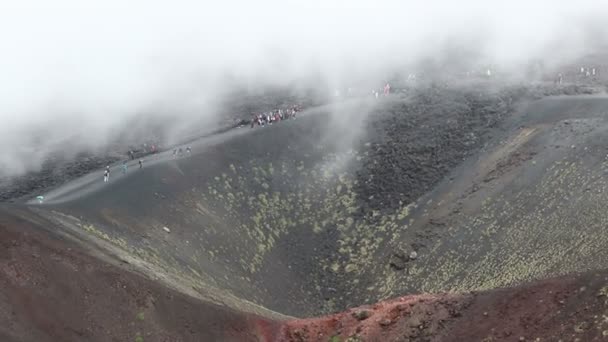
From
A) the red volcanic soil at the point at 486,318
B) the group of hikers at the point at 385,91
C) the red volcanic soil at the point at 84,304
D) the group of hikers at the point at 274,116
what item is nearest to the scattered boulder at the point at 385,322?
the red volcanic soil at the point at 486,318

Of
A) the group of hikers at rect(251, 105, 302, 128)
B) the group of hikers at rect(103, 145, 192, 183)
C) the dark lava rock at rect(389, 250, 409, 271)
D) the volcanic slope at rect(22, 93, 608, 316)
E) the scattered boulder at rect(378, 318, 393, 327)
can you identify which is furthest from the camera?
the group of hikers at rect(251, 105, 302, 128)

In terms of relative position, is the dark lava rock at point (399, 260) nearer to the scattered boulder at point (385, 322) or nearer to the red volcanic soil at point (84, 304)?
the scattered boulder at point (385, 322)

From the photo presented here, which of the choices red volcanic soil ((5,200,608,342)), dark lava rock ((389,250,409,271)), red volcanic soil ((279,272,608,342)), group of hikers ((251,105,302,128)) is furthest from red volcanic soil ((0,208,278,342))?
group of hikers ((251,105,302,128))

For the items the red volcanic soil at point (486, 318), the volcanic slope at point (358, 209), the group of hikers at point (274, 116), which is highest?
the group of hikers at point (274, 116)

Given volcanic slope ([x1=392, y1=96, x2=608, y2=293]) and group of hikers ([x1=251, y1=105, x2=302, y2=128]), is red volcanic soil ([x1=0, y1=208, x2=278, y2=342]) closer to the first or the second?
volcanic slope ([x1=392, y1=96, x2=608, y2=293])

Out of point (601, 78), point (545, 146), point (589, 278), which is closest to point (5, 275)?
point (589, 278)

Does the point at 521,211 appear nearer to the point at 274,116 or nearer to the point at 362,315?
the point at 362,315

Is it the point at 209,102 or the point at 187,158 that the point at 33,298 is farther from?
the point at 209,102
